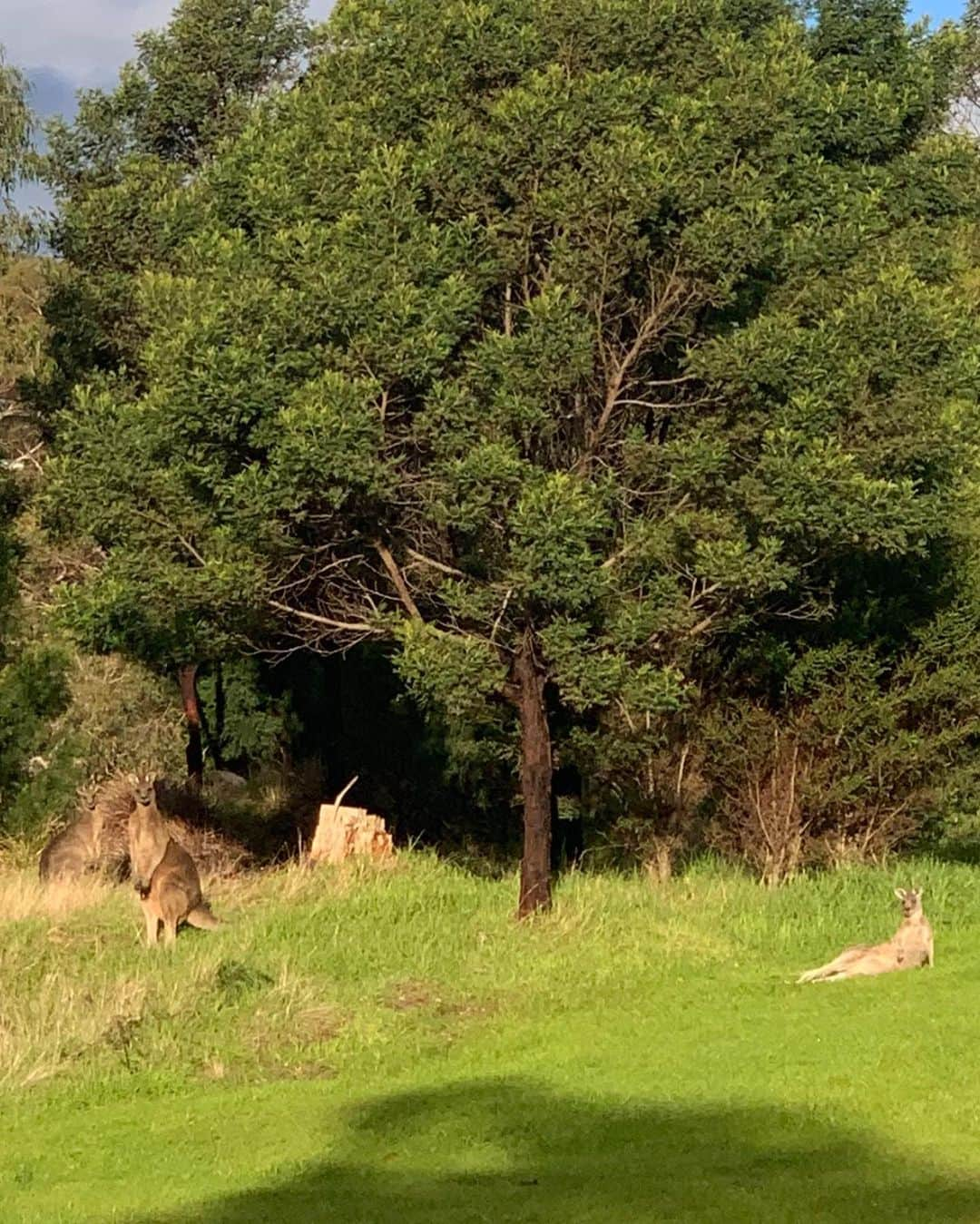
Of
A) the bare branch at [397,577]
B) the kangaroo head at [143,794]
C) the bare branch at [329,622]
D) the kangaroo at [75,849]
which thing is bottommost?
the kangaroo at [75,849]

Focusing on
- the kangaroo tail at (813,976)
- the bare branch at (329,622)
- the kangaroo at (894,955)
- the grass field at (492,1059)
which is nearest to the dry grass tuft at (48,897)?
the grass field at (492,1059)

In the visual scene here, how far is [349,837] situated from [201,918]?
13.5 ft

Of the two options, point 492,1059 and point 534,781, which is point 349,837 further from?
point 492,1059

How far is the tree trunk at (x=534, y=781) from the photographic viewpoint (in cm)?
1736

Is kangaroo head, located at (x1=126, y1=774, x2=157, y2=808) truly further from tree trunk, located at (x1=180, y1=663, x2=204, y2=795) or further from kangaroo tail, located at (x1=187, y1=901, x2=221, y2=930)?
tree trunk, located at (x1=180, y1=663, x2=204, y2=795)

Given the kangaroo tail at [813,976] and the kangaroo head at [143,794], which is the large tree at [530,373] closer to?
the kangaroo head at [143,794]

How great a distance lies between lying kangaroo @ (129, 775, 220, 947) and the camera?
1683cm

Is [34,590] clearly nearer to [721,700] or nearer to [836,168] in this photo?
[721,700]

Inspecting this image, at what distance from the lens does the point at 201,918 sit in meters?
17.3

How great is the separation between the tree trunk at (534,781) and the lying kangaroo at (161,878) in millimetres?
3004

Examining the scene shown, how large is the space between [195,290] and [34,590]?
62.9ft

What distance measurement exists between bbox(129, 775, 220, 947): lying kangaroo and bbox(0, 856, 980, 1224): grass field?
287 millimetres

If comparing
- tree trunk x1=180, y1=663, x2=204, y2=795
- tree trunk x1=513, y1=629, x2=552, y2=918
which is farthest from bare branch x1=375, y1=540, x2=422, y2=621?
tree trunk x1=180, y1=663, x2=204, y2=795

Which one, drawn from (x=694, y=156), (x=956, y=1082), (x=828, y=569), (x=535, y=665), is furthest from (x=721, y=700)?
(x=956, y=1082)
